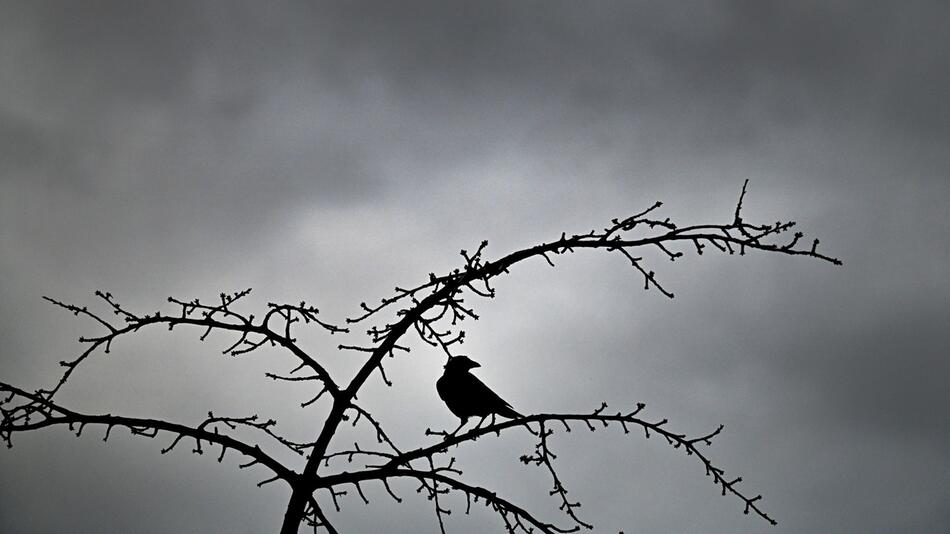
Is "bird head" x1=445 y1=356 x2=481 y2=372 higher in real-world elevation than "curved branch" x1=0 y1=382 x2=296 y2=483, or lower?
higher

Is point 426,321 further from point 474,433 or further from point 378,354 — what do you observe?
point 474,433

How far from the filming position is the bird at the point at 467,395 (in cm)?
654

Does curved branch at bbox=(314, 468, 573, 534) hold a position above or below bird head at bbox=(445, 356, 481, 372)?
below

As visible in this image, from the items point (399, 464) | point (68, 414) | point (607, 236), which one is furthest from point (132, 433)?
point (607, 236)

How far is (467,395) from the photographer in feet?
21.7

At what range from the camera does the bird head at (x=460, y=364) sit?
6.40 m

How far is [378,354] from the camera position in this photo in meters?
5.31

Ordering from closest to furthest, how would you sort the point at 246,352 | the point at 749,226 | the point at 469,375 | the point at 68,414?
1. the point at 749,226
2. the point at 68,414
3. the point at 246,352
4. the point at 469,375

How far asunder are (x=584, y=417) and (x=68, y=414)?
133 inches

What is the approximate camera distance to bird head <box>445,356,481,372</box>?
21.0 ft

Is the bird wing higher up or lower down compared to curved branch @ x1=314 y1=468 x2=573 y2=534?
higher up

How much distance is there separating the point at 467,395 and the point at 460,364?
314mm

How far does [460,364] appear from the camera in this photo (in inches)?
255

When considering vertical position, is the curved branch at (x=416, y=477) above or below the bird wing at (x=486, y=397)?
below
